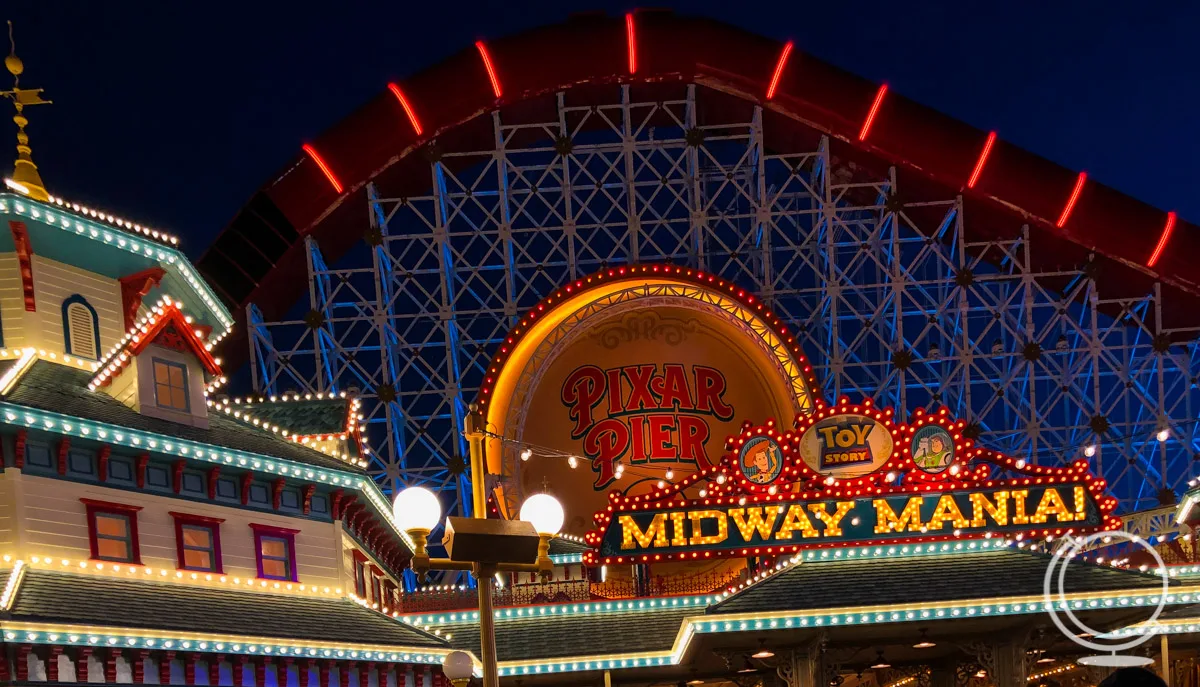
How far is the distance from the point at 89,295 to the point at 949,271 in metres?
28.4

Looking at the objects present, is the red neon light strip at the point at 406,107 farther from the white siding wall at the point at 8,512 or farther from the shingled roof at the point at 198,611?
the white siding wall at the point at 8,512

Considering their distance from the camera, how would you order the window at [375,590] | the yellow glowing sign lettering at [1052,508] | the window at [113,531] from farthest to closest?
the window at [375,590]
the yellow glowing sign lettering at [1052,508]
the window at [113,531]

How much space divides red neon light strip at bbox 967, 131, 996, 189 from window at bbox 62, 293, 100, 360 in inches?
1042

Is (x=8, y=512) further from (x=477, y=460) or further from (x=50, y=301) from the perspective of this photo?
(x=477, y=460)

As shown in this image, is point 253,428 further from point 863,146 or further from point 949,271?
point 949,271

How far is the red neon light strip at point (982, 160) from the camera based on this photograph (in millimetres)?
46312

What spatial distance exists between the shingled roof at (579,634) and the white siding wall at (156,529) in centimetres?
359

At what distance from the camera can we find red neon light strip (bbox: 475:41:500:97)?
45.5 m

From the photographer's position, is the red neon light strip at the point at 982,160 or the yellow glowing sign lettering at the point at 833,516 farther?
the red neon light strip at the point at 982,160

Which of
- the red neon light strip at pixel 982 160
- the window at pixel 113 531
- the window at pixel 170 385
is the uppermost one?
the red neon light strip at pixel 982 160

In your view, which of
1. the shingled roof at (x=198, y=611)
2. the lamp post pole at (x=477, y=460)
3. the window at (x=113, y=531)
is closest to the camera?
the lamp post pole at (x=477, y=460)

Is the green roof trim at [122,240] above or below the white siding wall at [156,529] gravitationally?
above

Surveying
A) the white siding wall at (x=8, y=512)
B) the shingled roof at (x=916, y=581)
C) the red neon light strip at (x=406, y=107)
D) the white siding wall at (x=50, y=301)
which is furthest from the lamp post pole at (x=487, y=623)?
the red neon light strip at (x=406, y=107)

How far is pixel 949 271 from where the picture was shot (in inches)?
1943
